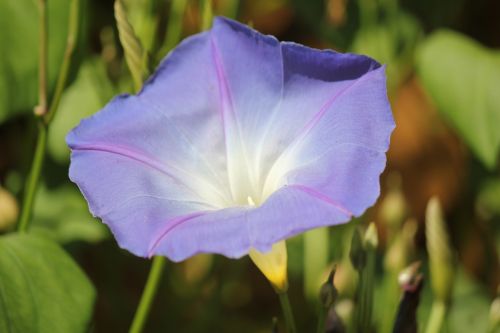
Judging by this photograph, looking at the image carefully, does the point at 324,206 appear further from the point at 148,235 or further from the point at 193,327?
the point at 193,327

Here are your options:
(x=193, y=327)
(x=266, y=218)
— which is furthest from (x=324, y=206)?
(x=193, y=327)

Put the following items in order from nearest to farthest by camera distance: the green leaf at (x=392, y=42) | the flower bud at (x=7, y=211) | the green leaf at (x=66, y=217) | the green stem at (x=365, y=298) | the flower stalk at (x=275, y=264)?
the flower stalk at (x=275, y=264)
the green stem at (x=365, y=298)
the flower bud at (x=7, y=211)
the green leaf at (x=66, y=217)
the green leaf at (x=392, y=42)

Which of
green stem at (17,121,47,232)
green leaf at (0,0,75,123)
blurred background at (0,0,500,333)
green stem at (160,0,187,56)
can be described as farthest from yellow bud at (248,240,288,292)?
green stem at (160,0,187,56)

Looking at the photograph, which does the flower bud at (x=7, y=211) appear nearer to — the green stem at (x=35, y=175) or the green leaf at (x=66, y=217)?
the green leaf at (x=66, y=217)

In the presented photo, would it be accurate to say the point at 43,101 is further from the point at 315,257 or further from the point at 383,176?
the point at 383,176

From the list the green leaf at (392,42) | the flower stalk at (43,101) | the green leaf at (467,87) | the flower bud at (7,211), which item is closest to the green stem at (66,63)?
the flower stalk at (43,101)

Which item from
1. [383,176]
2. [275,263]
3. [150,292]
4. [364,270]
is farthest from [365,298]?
[383,176]

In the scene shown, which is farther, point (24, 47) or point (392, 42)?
point (392, 42)
